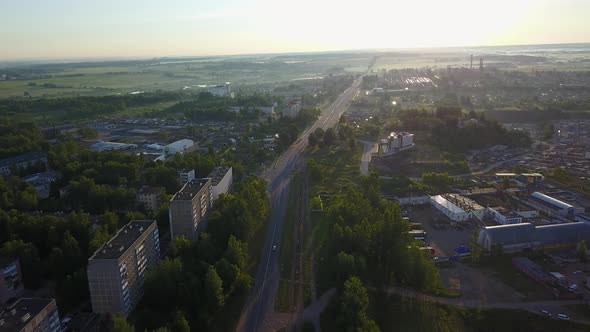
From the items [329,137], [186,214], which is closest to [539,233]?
[186,214]

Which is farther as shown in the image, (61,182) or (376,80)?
(376,80)

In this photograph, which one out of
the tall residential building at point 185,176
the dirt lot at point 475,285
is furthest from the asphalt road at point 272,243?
the dirt lot at point 475,285

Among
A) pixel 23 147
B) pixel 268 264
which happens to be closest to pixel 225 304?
pixel 268 264

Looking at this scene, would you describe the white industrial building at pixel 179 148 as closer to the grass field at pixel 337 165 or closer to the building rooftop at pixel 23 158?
the building rooftop at pixel 23 158

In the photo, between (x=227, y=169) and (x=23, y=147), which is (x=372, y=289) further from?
(x=23, y=147)

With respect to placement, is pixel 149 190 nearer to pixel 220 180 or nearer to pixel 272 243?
pixel 220 180

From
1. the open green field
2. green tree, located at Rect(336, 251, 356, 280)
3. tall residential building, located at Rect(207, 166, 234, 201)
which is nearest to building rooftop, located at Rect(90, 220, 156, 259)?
tall residential building, located at Rect(207, 166, 234, 201)
